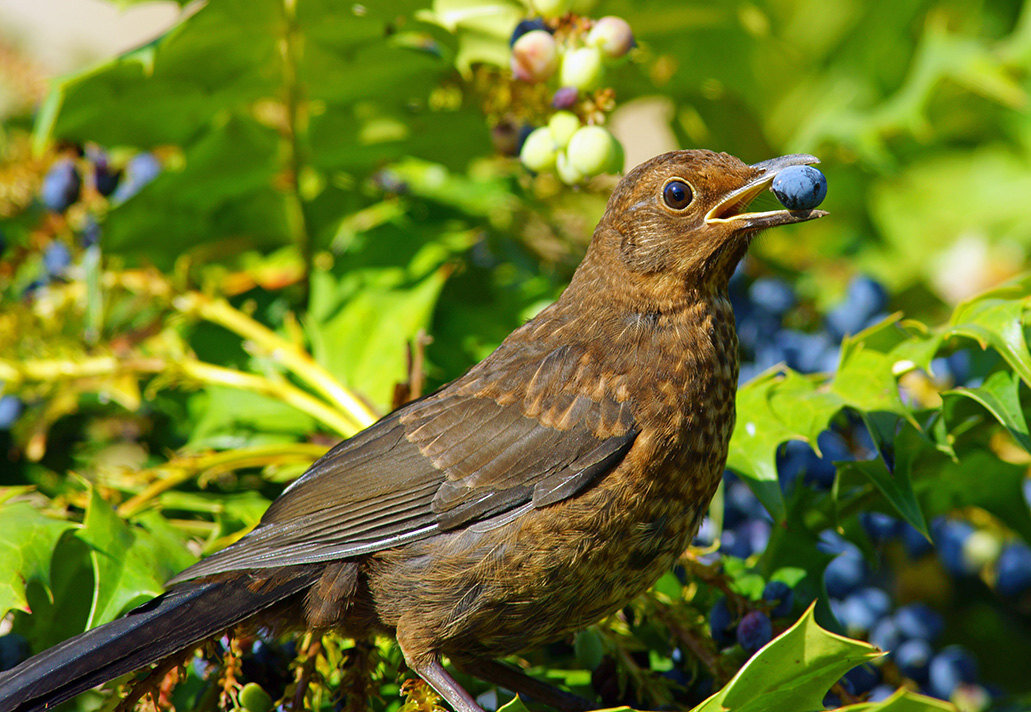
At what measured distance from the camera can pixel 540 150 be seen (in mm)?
1592

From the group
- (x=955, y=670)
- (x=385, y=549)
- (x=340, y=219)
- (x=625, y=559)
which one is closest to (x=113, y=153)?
(x=340, y=219)

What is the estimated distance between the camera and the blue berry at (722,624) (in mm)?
1385

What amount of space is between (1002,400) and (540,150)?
2.63 ft

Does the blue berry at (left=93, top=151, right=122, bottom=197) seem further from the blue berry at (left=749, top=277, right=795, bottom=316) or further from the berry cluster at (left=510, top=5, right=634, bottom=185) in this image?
the blue berry at (left=749, top=277, right=795, bottom=316)

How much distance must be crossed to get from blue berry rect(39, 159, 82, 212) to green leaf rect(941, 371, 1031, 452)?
1.67 m

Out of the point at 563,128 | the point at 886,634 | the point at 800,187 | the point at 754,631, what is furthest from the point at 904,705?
the point at 563,128

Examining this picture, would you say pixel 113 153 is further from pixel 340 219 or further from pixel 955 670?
pixel 955 670

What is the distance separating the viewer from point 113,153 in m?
2.26

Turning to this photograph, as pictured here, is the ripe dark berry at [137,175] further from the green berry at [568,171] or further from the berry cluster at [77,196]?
the green berry at [568,171]

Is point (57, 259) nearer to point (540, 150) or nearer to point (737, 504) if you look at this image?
point (540, 150)

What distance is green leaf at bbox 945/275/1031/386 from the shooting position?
1.27m

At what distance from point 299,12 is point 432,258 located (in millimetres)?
552

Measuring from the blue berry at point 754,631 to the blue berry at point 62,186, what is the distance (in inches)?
60.6

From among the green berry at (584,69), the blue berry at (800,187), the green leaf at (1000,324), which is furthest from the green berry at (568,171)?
the green leaf at (1000,324)
